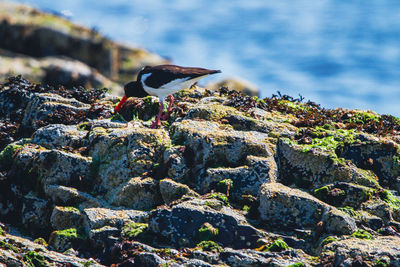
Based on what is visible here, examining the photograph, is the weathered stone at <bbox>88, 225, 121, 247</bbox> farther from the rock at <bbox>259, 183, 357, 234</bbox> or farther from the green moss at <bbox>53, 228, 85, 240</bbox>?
the rock at <bbox>259, 183, 357, 234</bbox>

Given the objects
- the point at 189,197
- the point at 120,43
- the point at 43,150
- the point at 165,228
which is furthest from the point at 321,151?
the point at 120,43

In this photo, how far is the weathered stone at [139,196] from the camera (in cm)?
805

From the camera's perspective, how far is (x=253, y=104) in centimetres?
1070

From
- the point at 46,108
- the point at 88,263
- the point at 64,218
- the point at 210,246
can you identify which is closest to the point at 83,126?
the point at 46,108

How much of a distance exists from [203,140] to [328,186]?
224 cm

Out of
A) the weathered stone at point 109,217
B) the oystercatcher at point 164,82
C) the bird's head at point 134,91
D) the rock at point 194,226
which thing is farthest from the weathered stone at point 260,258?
the bird's head at point 134,91

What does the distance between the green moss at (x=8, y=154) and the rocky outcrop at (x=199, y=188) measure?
0.04 metres

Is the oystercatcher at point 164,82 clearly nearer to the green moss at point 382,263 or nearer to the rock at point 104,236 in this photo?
the rock at point 104,236

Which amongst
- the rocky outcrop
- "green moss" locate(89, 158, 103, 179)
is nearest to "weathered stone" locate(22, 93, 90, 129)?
the rocky outcrop

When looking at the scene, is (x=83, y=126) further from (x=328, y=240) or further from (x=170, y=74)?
(x=328, y=240)

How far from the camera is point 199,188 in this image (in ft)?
26.6

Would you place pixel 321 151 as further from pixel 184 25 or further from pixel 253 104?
pixel 184 25

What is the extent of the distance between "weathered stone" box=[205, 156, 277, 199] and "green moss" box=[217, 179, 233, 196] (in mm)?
81

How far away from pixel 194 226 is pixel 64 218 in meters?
2.24
